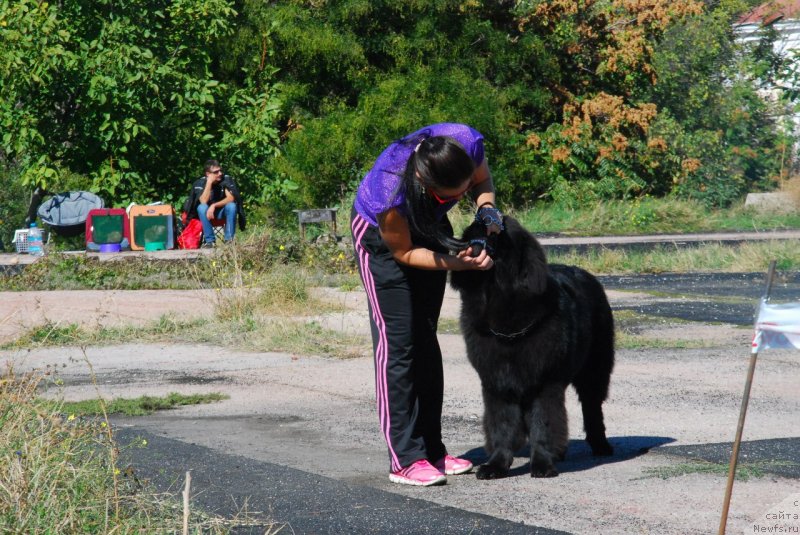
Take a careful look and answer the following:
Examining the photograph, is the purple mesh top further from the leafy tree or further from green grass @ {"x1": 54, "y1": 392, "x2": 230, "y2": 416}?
the leafy tree

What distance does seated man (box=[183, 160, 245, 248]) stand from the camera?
1584cm

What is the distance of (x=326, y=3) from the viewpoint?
91.9 ft

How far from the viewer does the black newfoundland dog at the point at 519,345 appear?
17.4 feet

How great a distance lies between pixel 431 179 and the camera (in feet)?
16.3

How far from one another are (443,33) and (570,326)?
23536 millimetres

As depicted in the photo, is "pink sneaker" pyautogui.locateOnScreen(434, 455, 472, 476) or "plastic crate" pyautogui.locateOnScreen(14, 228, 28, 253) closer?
"pink sneaker" pyautogui.locateOnScreen(434, 455, 472, 476)

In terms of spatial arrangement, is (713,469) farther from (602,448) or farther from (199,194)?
(199,194)

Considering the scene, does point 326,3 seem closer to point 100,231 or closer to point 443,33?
point 443,33

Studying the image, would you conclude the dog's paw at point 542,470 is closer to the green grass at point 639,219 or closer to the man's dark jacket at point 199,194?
the man's dark jacket at point 199,194

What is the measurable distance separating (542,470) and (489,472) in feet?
0.83

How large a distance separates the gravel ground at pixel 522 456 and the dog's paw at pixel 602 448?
0.05m

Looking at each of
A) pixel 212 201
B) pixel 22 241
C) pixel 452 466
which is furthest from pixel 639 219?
pixel 452 466

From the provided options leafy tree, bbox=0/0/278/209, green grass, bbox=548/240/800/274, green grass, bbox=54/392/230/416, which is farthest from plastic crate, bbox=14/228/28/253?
green grass, bbox=54/392/230/416

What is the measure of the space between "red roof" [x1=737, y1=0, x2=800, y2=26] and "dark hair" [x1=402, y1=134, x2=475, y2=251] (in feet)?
132
